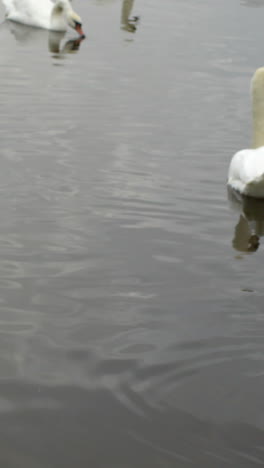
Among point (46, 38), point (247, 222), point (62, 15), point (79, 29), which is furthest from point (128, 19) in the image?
point (247, 222)

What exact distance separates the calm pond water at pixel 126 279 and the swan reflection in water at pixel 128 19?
6.11 meters

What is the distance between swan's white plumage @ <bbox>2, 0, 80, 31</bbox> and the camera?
2003 cm

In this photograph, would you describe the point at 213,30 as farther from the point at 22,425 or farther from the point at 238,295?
the point at 22,425

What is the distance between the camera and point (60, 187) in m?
8.22

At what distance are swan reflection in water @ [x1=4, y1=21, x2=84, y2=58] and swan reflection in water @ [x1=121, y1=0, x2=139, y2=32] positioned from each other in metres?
1.30

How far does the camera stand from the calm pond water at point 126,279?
4488 mm

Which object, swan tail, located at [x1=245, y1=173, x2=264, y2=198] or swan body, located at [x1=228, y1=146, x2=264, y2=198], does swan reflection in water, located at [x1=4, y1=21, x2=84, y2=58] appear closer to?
swan body, located at [x1=228, y1=146, x2=264, y2=198]

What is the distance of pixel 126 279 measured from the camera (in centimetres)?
634

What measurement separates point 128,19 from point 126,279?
1500 centimetres

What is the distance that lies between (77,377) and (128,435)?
60cm

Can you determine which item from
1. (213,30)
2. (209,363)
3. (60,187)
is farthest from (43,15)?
(209,363)

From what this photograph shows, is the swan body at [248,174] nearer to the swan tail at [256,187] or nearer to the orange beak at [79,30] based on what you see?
the swan tail at [256,187]

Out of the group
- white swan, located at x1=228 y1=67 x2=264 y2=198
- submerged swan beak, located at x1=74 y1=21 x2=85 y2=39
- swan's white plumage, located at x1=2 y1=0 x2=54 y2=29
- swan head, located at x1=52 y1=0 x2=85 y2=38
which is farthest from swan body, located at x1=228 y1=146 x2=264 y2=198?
swan's white plumage, located at x1=2 y1=0 x2=54 y2=29

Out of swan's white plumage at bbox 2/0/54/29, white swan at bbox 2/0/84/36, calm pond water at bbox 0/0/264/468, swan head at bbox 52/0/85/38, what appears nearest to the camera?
calm pond water at bbox 0/0/264/468
